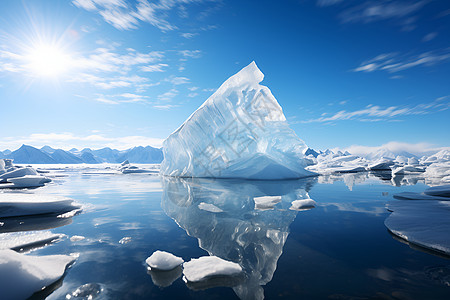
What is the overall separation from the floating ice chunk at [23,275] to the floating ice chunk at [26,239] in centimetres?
89

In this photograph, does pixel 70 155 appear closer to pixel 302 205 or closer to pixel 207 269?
pixel 302 205

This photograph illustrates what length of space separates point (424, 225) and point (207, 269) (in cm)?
329

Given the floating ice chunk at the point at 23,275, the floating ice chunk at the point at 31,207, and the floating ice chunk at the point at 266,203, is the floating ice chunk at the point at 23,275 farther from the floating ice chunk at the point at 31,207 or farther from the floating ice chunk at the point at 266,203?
the floating ice chunk at the point at 266,203

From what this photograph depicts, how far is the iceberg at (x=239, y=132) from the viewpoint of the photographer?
11.8 metres

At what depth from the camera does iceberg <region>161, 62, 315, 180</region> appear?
464 inches

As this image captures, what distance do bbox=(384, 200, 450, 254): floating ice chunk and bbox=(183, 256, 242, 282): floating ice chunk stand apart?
7.62 feet

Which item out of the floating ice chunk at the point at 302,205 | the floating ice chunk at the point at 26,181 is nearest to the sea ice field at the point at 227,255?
the floating ice chunk at the point at 302,205

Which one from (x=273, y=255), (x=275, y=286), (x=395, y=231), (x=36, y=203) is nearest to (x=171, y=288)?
(x=275, y=286)

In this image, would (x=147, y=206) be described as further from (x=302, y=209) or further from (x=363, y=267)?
(x=363, y=267)

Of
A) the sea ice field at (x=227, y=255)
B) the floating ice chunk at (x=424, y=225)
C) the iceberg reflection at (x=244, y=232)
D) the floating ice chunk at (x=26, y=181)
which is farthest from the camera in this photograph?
the floating ice chunk at (x=26, y=181)

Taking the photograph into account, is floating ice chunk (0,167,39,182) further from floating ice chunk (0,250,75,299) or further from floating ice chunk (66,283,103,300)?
floating ice chunk (66,283,103,300)

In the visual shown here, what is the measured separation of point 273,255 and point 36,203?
4767 mm

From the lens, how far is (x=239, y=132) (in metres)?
11.9

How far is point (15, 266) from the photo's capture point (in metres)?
1.84
